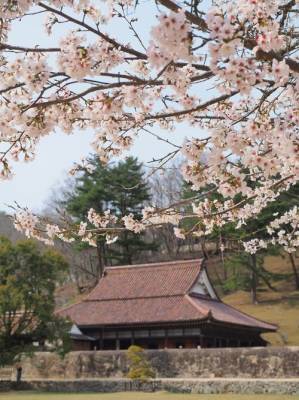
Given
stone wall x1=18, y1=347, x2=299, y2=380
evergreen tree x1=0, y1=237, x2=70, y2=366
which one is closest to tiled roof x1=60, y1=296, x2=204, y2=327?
stone wall x1=18, y1=347, x2=299, y2=380

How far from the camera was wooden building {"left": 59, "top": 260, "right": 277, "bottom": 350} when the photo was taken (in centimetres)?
2344

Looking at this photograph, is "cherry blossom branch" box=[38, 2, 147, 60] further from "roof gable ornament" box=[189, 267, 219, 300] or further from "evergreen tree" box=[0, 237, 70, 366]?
"roof gable ornament" box=[189, 267, 219, 300]

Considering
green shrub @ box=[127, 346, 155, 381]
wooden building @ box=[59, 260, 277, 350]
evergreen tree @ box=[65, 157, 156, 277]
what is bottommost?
green shrub @ box=[127, 346, 155, 381]

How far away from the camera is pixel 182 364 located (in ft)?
71.6

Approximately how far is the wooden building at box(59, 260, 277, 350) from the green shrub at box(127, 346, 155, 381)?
71.4 inches

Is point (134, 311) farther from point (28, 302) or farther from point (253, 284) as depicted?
point (253, 284)

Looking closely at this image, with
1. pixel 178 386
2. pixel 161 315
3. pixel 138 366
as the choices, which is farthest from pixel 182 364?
pixel 161 315

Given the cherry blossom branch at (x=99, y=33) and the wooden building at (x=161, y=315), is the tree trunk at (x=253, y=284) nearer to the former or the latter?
the wooden building at (x=161, y=315)

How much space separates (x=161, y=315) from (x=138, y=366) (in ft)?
10.2

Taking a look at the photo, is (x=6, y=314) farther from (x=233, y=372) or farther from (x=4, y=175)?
(x=4, y=175)

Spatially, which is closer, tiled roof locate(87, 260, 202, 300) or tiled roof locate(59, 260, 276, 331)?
tiled roof locate(59, 260, 276, 331)

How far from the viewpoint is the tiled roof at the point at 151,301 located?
23.7 metres

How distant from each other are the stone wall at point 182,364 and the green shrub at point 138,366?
594 millimetres

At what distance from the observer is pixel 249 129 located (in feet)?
12.2
